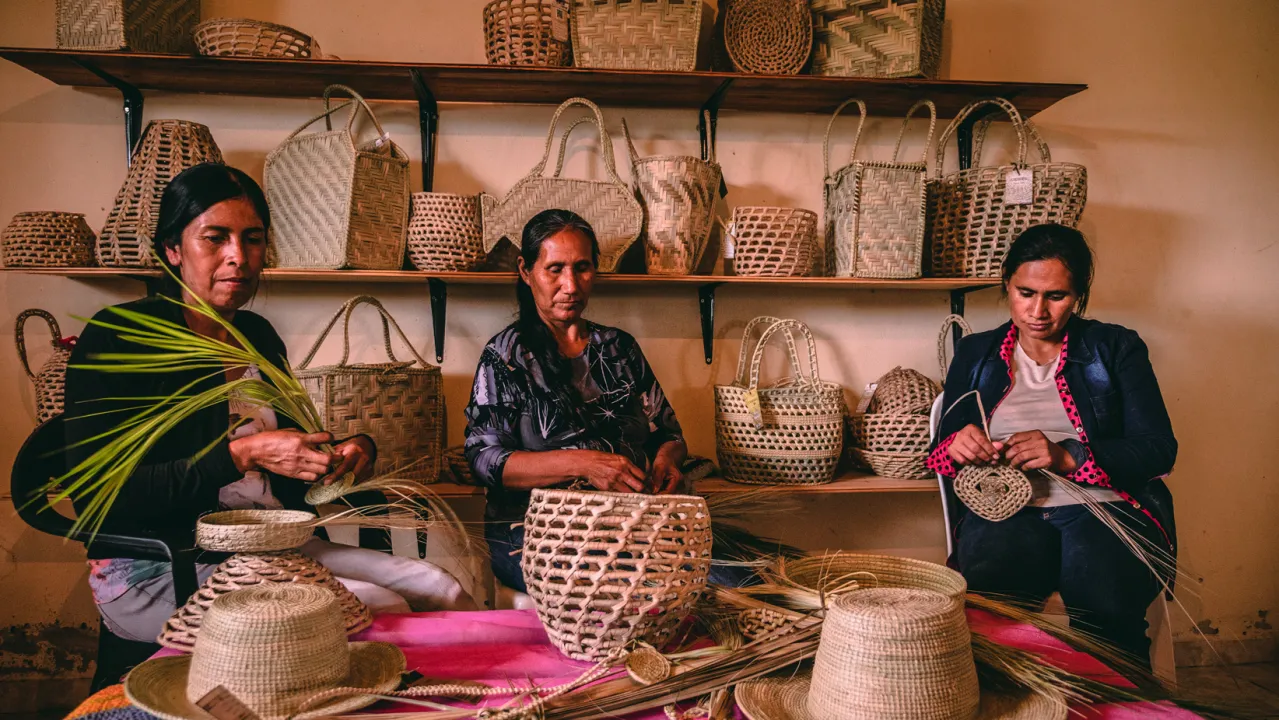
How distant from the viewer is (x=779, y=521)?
3.04 meters

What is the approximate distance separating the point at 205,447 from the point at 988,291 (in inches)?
106

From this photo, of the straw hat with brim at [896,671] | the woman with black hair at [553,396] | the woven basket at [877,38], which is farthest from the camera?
the woven basket at [877,38]

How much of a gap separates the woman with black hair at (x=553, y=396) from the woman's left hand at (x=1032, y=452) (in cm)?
85

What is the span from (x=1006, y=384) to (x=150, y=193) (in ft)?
8.46

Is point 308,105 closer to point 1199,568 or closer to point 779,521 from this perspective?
point 779,521

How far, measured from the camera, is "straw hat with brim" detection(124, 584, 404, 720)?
984mm

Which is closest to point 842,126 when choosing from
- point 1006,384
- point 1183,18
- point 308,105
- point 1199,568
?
point 1006,384

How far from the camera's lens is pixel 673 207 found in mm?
2609

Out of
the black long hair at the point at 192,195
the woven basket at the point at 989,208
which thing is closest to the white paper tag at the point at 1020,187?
the woven basket at the point at 989,208

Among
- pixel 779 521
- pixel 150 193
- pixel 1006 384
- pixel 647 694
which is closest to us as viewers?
pixel 647 694

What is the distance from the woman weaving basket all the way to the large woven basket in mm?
514

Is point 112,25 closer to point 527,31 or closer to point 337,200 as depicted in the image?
point 337,200

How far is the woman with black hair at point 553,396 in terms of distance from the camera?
2.11 m

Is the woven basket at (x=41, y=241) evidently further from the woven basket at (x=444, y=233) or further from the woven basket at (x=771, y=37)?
the woven basket at (x=771, y=37)
